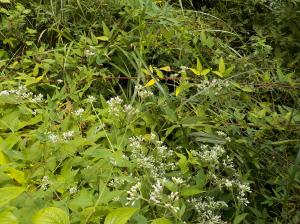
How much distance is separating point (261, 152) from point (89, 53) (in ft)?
3.06

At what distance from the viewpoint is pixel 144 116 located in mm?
1824

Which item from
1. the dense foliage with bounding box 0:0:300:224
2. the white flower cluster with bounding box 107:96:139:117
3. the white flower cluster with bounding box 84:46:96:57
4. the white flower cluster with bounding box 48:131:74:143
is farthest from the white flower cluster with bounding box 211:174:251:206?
the white flower cluster with bounding box 84:46:96:57

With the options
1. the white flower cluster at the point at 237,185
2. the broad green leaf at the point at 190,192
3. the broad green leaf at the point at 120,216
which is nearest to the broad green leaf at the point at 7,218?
the broad green leaf at the point at 120,216

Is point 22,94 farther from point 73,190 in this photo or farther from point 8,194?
point 8,194

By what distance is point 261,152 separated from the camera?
1.71 metres

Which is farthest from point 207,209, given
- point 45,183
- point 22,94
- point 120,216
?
point 22,94

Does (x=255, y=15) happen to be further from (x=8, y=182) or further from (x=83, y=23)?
(x=8, y=182)

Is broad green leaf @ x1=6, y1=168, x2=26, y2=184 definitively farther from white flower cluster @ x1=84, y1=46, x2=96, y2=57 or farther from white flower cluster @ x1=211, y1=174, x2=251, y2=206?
white flower cluster @ x1=84, y1=46, x2=96, y2=57

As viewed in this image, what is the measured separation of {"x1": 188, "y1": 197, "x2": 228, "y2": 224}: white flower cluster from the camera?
135 cm

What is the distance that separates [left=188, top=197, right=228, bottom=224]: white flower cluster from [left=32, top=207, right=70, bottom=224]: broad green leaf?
47cm

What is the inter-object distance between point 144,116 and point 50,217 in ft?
2.69

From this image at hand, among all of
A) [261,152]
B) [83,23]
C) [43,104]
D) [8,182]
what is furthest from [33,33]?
[261,152]

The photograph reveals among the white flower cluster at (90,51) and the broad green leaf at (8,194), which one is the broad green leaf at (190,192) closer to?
the broad green leaf at (8,194)

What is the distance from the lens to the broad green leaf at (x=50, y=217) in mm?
1061
